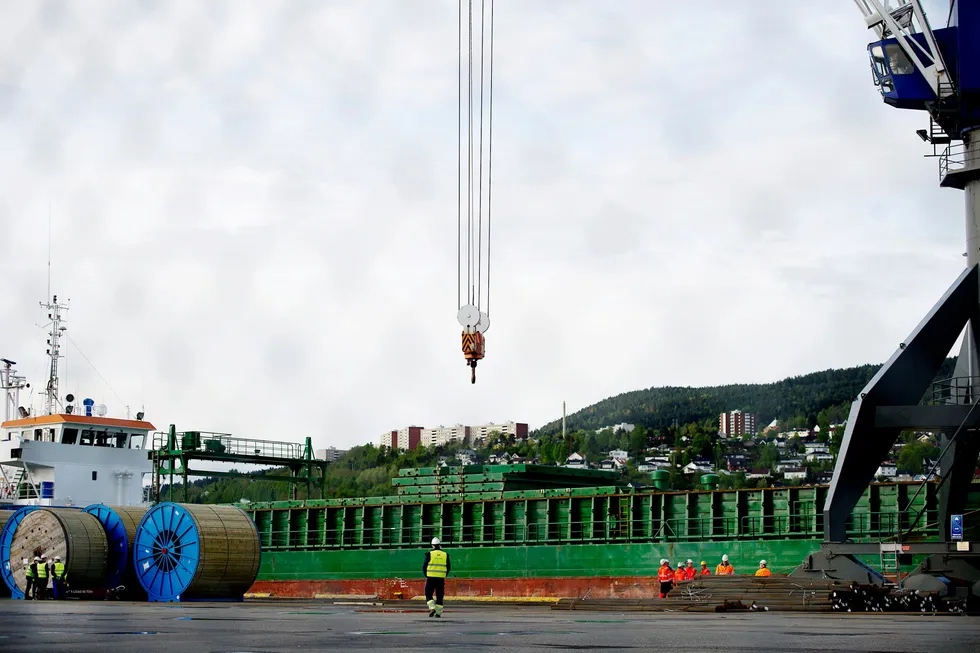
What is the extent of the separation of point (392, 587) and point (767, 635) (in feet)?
98.1

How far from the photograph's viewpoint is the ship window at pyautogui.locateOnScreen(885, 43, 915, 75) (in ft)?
87.9

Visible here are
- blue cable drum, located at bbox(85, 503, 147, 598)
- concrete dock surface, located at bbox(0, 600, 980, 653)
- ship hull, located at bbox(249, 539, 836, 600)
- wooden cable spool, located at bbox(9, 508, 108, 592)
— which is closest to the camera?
concrete dock surface, located at bbox(0, 600, 980, 653)

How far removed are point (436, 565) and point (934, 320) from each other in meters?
14.2

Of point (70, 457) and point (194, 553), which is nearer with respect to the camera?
point (194, 553)

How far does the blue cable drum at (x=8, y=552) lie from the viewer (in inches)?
1172

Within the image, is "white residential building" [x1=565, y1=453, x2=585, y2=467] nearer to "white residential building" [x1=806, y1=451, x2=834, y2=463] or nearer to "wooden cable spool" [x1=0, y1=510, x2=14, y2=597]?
"white residential building" [x1=806, y1=451, x2=834, y2=463]

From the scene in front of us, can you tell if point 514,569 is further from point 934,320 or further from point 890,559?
point 934,320

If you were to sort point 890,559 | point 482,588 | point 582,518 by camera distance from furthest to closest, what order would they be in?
point 482,588
point 582,518
point 890,559

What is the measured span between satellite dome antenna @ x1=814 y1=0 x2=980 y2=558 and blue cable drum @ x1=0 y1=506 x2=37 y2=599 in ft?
69.9

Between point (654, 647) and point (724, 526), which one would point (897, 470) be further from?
point (654, 647)

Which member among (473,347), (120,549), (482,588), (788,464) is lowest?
(482,588)

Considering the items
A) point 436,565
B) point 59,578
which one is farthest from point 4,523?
point 436,565

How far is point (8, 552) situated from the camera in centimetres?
3042

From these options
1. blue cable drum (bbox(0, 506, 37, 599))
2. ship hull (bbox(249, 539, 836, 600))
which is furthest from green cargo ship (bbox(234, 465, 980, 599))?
blue cable drum (bbox(0, 506, 37, 599))
